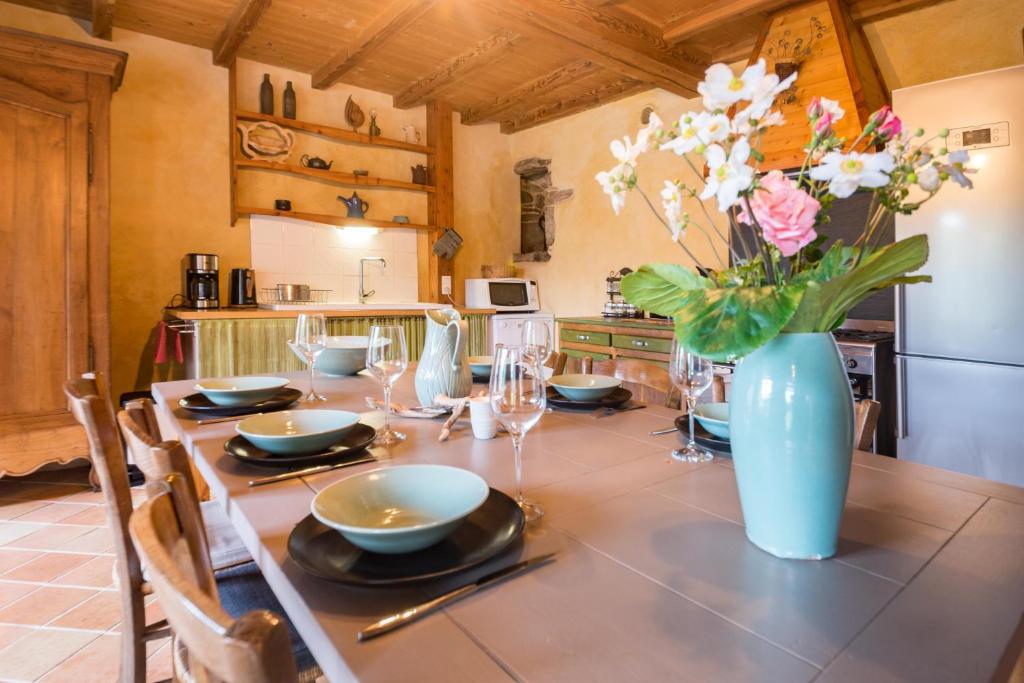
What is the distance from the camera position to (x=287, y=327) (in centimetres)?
356

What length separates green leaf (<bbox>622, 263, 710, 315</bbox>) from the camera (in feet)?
2.47

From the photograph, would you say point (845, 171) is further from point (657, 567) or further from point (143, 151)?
point (143, 151)

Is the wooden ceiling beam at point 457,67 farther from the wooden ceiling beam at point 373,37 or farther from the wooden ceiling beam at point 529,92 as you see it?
the wooden ceiling beam at point 373,37

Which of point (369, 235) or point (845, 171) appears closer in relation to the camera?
point (845, 171)

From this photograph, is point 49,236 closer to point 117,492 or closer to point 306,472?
point 117,492

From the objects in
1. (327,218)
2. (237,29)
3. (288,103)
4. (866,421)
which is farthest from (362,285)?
(866,421)

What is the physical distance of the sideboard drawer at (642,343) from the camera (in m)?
3.59

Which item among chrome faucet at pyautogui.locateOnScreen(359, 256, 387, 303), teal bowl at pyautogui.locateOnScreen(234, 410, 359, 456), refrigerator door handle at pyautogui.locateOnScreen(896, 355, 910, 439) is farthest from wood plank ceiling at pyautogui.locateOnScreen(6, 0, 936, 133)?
teal bowl at pyautogui.locateOnScreen(234, 410, 359, 456)

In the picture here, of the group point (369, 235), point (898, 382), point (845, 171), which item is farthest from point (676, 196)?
point (369, 235)

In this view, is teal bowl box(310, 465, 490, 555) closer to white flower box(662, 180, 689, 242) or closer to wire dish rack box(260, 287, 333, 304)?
white flower box(662, 180, 689, 242)

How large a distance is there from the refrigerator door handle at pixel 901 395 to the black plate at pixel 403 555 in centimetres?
259

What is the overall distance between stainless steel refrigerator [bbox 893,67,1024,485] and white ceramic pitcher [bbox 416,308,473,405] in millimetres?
2242

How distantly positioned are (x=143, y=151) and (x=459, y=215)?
2491mm

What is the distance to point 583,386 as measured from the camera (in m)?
1.65
